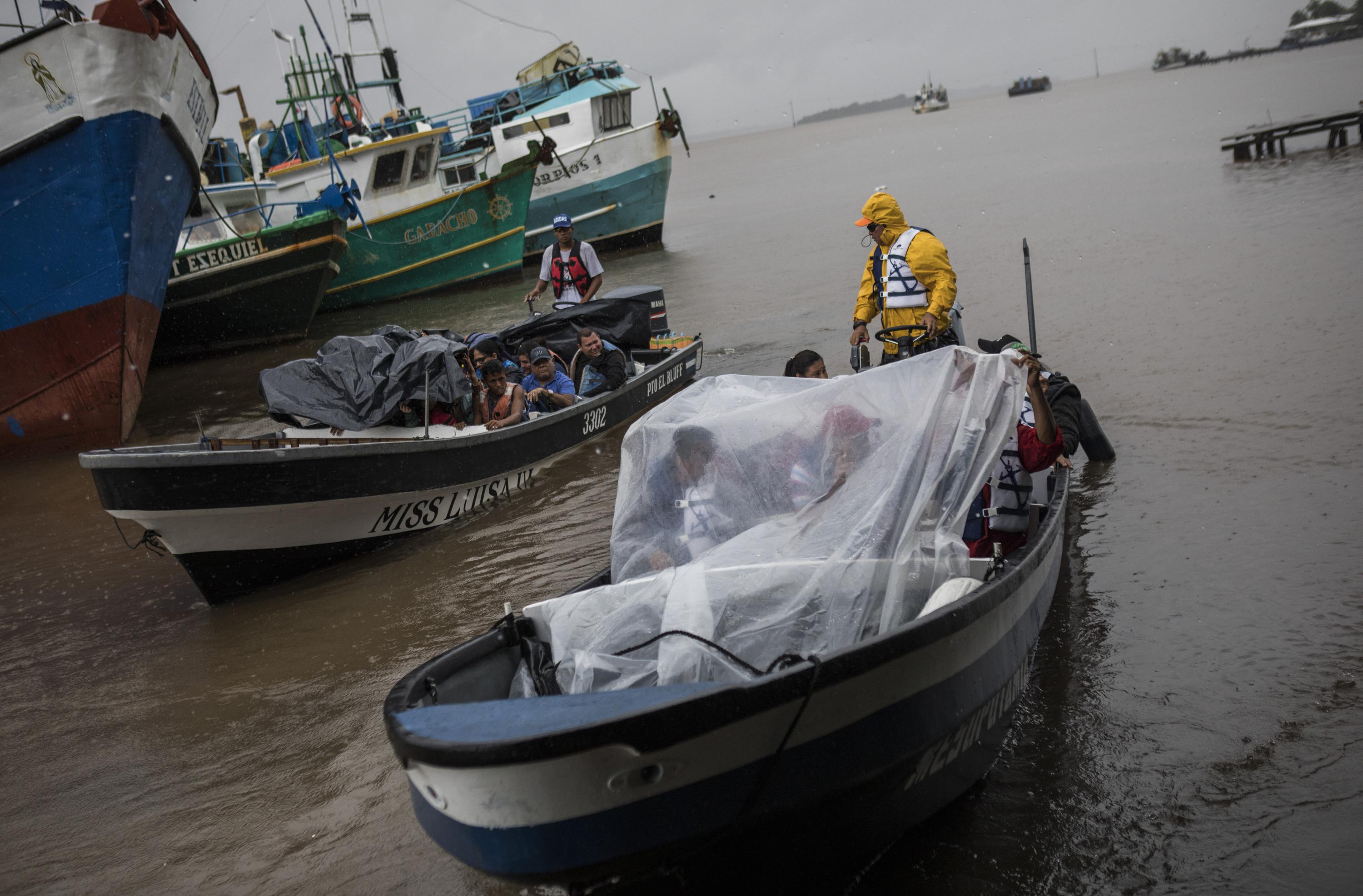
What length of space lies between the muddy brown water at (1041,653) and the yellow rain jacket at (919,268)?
1.61 m

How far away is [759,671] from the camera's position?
3092mm

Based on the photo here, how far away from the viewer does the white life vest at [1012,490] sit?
16.1 ft

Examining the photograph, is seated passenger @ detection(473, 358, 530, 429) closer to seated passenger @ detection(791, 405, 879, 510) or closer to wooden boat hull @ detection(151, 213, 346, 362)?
seated passenger @ detection(791, 405, 879, 510)

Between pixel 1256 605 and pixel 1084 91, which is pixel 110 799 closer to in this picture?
pixel 1256 605

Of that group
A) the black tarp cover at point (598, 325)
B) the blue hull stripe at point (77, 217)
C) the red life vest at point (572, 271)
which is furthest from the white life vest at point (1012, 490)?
the blue hull stripe at point (77, 217)

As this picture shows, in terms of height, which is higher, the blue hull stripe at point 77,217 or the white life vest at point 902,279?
the blue hull stripe at point 77,217

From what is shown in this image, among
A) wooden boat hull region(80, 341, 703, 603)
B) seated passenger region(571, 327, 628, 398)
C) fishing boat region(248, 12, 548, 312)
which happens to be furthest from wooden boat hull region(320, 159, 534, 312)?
wooden boat hull region(80, 341, 703, 603)

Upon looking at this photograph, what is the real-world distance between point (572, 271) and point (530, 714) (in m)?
8.47

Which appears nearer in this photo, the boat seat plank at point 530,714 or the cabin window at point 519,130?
the boat seat plank at point 530,714

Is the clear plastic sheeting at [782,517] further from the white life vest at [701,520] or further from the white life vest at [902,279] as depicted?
the white life vest at [902,279]

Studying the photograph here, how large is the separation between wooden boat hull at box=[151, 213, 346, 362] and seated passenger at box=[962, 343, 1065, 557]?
15.8 metres

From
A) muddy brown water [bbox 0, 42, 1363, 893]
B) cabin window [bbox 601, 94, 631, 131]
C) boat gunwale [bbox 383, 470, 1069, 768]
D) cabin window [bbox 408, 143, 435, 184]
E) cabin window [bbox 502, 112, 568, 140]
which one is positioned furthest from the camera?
cabin window [bbox 601, 94, 631, 131]

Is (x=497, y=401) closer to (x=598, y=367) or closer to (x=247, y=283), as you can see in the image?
(x=598, y=367)

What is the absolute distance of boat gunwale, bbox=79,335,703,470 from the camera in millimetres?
6098
